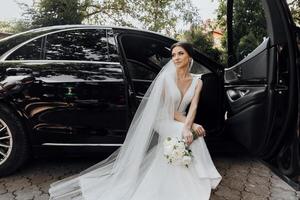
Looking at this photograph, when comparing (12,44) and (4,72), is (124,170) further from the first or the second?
(12,44)

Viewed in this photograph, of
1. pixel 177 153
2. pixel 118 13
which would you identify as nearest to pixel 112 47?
pixel 177 153

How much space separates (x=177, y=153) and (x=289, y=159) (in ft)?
2.74

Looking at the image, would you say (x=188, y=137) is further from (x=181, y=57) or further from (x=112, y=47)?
(x=112, y=47)

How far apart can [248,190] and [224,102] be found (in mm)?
927

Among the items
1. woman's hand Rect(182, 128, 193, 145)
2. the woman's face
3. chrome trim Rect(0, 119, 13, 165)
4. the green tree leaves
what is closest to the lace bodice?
the woman's face

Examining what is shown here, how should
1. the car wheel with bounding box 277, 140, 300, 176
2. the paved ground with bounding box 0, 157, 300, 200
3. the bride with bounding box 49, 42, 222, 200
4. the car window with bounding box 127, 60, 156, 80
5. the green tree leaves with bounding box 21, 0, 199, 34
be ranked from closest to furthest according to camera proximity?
the car wheel with bounding box 277, 140, 300, 176 → the bride with bounding box 49, 42, 222, 200 → the paved ground with bounding box 0, 157, 300, 200 → the car window with bounding box 127, 60, 156, 80 → the green tree leaves with bounding box 21, 0, 199, 34

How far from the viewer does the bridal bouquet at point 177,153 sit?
2855mm

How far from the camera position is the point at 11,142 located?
3412mm

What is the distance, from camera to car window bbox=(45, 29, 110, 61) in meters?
3.59

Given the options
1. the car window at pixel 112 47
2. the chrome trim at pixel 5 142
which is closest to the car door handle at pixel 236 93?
the car window at pixel 112 47

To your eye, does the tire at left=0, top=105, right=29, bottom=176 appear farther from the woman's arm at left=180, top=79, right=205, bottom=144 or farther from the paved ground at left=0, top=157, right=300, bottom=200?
the woman's arm at left=180, top=79, right=205, bottom=144

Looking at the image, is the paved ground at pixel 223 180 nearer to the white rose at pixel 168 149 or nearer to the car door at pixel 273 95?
the car door at pixel 273 95

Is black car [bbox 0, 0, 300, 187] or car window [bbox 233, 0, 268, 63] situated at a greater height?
car window [bbox 233, 0, 268, 63]

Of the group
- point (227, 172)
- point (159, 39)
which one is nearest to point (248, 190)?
point (227, 172)
